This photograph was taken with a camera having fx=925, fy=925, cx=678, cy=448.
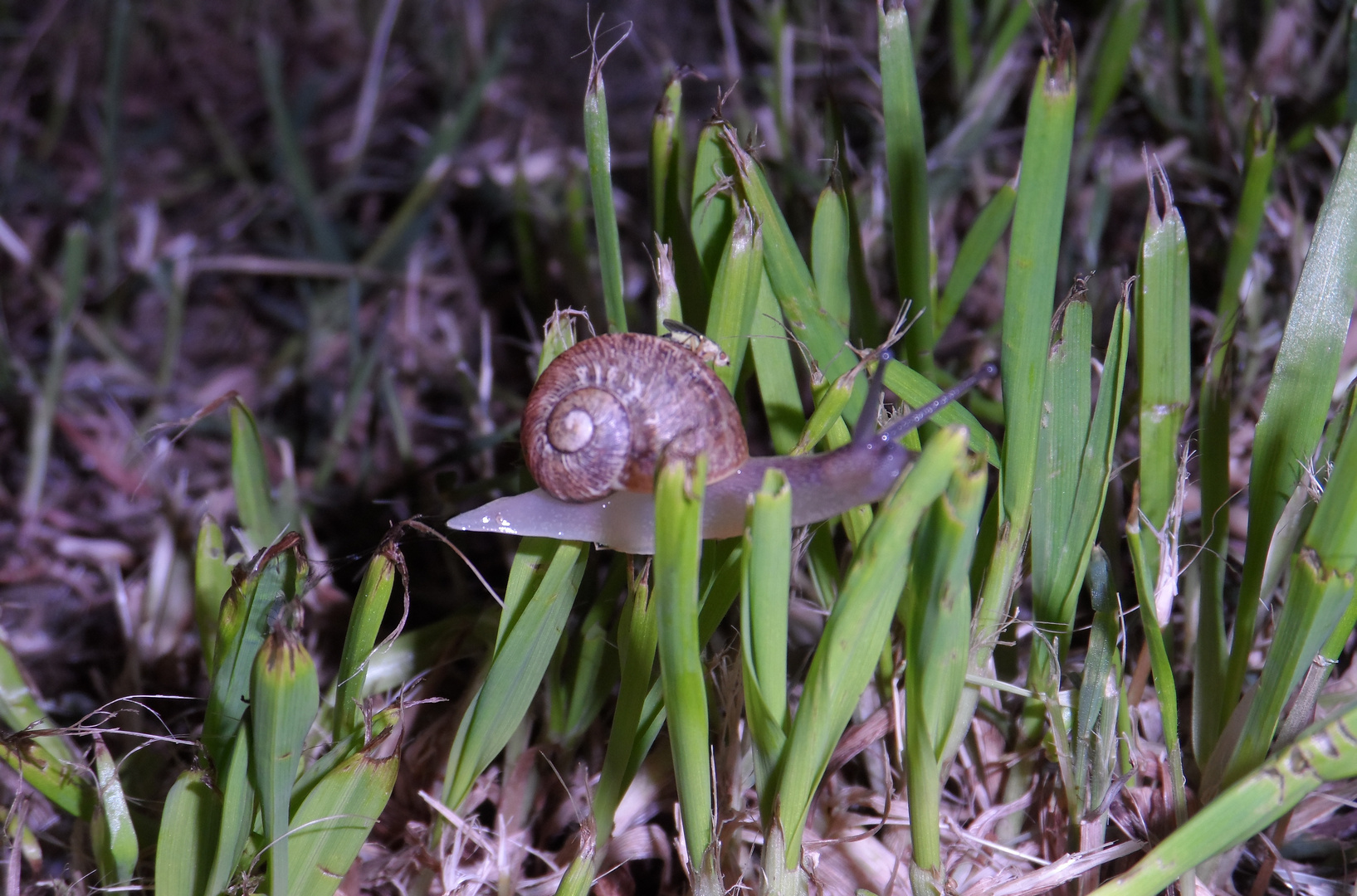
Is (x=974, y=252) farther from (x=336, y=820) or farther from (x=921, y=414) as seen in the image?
(x=336, y=820)

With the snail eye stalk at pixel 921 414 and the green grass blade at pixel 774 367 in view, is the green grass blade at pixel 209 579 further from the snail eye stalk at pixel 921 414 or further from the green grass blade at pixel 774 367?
the snail eye stalk at pixel 921 414

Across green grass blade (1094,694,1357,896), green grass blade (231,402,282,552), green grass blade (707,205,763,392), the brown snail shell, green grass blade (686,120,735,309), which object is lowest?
green grass blade (1094,694,1357,896)

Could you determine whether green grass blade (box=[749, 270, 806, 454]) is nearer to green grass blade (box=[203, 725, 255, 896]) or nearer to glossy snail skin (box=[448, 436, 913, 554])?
glossy snail skin (box=[448, 436, 913, 554])

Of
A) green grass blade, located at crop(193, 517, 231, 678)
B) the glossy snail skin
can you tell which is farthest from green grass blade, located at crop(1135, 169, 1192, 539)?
green grass blade, located at crop(193, 517, 231, 678)

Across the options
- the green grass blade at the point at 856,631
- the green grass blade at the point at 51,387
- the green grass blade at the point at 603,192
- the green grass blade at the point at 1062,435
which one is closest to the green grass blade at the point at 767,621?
the green grass blade at the point at 856,631

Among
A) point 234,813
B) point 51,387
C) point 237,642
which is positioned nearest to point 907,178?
point 237,642

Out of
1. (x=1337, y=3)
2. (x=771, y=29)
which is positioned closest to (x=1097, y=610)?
(x=771, y=29)
